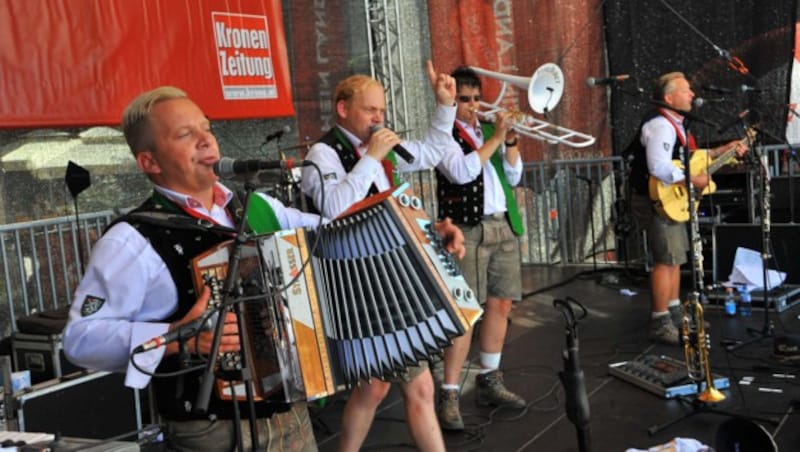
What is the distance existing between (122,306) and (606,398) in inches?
134

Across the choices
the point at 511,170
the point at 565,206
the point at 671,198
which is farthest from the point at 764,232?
the point at 565,206

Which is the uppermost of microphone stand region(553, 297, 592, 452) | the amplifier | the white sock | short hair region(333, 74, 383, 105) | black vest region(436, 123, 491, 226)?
short hair region(333, 74, 383, 105)

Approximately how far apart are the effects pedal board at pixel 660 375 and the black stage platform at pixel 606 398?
50 mm

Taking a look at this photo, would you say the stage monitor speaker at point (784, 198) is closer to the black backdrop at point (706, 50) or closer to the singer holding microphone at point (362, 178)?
the black backdrop at point (706, 50)

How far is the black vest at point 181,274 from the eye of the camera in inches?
82.4

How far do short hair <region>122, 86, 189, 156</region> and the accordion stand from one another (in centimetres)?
41

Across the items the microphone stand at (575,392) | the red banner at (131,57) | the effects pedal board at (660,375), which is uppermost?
the red banner at (131,57)

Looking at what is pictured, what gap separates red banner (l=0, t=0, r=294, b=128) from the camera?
525cm

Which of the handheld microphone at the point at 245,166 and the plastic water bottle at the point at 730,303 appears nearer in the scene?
the handheld microphone at the point at 245,166

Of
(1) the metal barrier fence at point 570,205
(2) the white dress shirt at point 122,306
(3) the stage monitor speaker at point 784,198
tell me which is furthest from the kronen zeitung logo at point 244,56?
(2) the white dress shirt at point 122,306

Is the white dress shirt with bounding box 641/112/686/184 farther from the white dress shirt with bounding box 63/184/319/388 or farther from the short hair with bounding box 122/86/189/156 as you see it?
the white dress shirt with bounding box 63/184/319/388

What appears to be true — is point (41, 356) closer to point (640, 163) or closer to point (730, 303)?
point (640, 163)

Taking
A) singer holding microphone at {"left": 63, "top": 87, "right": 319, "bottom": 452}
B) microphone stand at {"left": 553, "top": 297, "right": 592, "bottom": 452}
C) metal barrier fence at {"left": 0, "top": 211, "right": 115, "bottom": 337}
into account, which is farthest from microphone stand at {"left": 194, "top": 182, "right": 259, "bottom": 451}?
metal barrier fence at {"left": 0, "top": 211, "right": 115, "bottom": 337}

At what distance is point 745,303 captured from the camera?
661 centimetres
